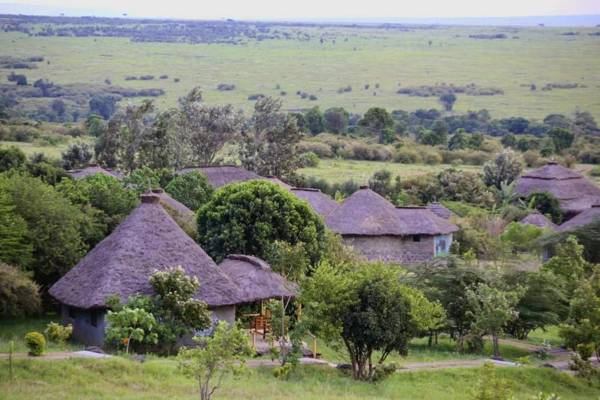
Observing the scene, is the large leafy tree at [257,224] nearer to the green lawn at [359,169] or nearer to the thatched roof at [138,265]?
the thatched roof at [138,265]

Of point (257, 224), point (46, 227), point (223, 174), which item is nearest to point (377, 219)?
point (223, 174)

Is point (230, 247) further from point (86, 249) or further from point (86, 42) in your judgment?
point (86, 42)

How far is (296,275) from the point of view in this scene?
1446 inches

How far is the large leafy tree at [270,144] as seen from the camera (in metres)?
72.9

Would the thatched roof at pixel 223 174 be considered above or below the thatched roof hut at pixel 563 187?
above

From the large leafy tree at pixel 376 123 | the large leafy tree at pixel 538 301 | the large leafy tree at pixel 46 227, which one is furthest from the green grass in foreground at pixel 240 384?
the large leafy tree at pixel 376 123

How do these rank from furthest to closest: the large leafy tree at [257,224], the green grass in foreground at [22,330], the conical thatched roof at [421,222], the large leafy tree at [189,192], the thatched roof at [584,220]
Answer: the thatched roof at [584,220] → the conical thatched roof at [421,222] → the large leafy tree at [189,192] → the large leafy tree at [257,224] → the green grass in foreground at [22,330]

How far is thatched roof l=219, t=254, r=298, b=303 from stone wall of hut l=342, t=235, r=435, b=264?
49.5ft

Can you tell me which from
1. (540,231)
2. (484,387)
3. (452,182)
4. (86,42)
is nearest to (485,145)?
(452,182)

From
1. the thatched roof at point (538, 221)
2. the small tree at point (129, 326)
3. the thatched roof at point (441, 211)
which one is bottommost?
the thatched roof at point (538, 221)

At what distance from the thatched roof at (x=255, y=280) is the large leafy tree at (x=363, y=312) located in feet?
10.8

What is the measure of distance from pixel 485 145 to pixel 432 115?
4018cm

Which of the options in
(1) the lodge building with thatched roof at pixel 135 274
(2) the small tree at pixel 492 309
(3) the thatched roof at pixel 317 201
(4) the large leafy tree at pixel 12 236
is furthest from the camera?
(3) the thatched roof at pixel 317 201

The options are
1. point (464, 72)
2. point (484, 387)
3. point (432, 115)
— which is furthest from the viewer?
point (464, 72)
